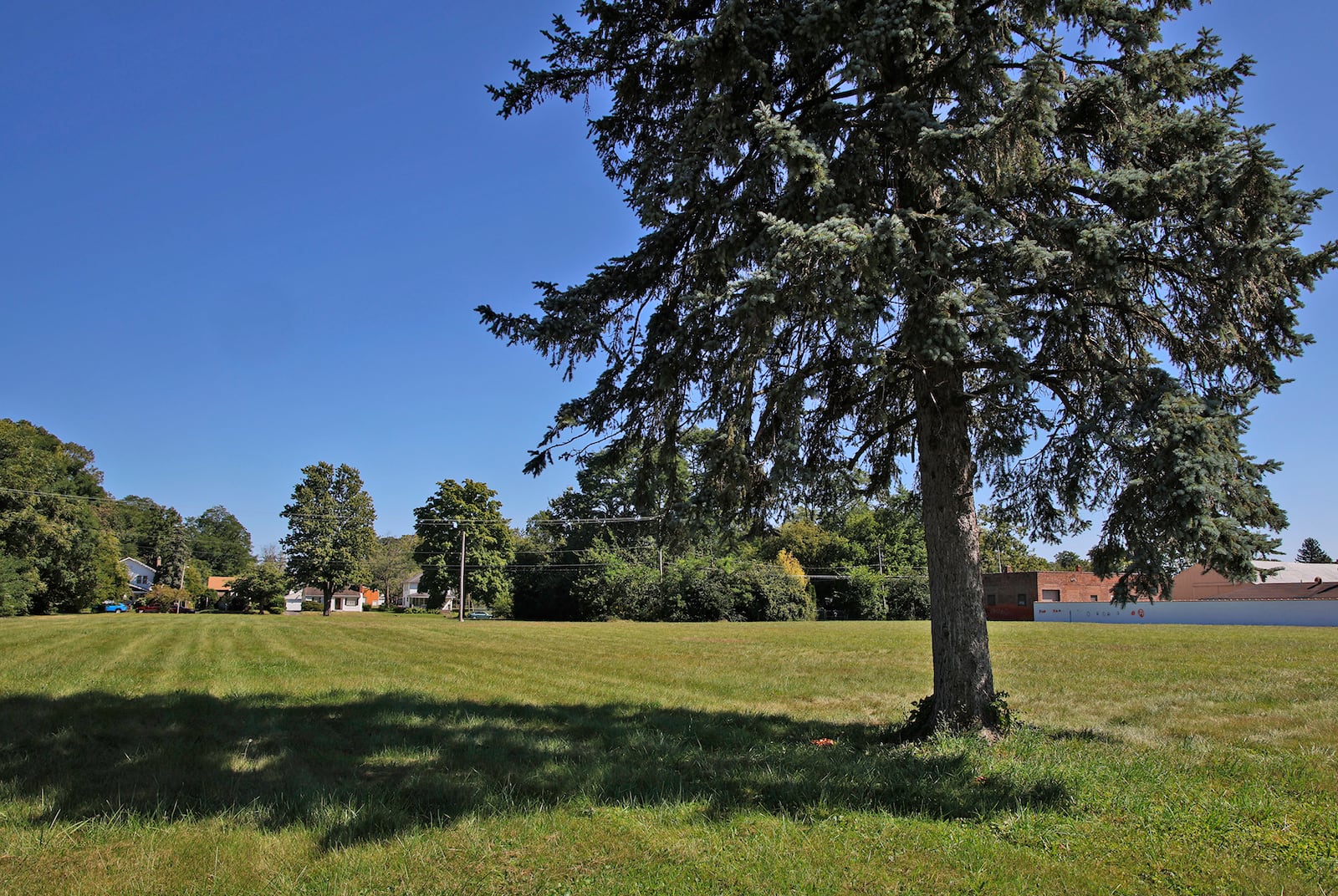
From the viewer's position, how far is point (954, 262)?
5711 millimetres

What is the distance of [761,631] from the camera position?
30422 mm

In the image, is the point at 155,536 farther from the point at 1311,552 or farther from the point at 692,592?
the point at 1311,552

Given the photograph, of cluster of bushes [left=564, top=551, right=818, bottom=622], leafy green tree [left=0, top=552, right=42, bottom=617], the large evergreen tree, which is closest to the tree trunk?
the large evergreen tree

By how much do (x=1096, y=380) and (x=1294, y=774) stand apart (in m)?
3.53

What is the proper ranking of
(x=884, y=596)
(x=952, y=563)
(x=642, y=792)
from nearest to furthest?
(x=642, y=792), (x=952, y=563), (x=884, y=596)

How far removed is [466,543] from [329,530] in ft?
37.9

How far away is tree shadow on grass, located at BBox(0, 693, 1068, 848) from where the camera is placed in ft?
15.9

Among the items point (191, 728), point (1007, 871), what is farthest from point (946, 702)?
point (191, 728)

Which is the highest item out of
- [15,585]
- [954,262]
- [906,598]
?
[954,262]

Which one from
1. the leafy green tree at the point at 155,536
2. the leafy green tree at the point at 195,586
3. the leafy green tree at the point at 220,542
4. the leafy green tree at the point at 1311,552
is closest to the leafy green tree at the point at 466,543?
the leafy green tree at the point at 195,586

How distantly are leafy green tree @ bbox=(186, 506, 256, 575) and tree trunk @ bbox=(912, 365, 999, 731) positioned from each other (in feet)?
392

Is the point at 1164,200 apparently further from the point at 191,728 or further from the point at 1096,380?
the point at 191,728

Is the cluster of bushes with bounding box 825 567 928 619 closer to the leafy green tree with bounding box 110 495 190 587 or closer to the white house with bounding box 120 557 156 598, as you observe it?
the leafy green tree with bounding box 110 495 190 587

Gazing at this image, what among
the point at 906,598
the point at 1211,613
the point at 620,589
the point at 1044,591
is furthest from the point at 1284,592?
the point at 620,589
